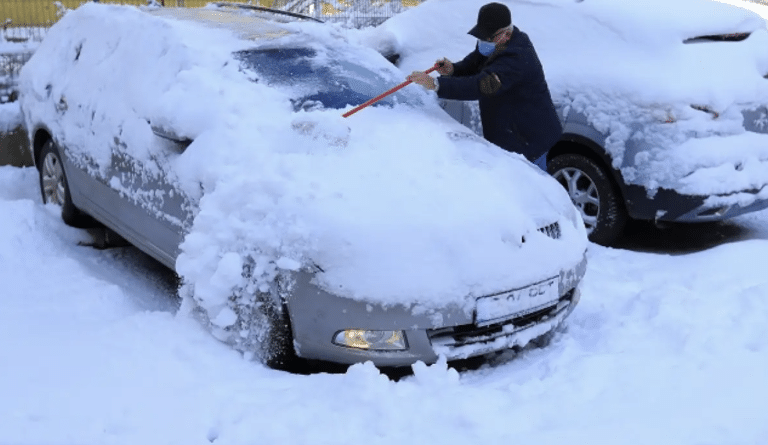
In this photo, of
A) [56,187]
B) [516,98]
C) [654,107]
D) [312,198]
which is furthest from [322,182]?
[56,187]

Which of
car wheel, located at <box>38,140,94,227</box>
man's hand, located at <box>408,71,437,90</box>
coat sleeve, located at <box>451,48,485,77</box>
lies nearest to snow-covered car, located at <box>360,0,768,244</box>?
coat sleeve, located at <box>451,48,485,77</box>

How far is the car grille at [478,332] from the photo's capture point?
3518 mm

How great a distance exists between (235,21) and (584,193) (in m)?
2.65

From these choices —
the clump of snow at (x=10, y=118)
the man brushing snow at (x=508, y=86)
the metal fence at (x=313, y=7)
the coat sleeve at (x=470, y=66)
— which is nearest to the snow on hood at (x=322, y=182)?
the man brushing snow at (x=508, y=86)

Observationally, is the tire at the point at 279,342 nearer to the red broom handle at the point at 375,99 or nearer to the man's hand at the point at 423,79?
the red broom handle at the point at 375,99

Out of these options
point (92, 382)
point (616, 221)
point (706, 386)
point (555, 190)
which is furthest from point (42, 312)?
point (616, 221)

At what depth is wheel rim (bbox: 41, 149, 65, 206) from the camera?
570 cm

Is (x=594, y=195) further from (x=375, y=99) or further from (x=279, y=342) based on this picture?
(x=279, y=342)

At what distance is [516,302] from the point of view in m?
3.63

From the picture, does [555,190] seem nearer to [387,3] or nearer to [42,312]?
[42,312]

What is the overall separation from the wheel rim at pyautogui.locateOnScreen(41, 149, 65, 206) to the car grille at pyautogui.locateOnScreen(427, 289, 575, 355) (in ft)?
10.7

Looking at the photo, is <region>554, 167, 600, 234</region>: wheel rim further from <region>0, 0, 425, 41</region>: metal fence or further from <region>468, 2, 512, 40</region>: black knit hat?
<region>0, 0, 425, 41</region>: metal fence

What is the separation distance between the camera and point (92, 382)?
3197 millimetres

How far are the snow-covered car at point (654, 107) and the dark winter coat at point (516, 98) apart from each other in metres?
0.61
